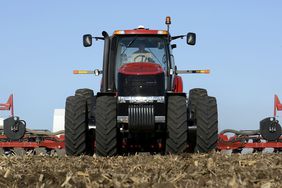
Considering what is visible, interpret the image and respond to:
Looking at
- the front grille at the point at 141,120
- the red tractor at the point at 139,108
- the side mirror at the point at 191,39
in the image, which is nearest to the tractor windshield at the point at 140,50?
the red tractor at the point at 139,108

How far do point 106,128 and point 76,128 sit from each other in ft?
2.00

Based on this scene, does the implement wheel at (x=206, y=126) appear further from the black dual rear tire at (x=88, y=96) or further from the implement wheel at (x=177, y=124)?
the black dual rear tire at (x=88, y=96)

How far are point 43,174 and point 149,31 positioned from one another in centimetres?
558

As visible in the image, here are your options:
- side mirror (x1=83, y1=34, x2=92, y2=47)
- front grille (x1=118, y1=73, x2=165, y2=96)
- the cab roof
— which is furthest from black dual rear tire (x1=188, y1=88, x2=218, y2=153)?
side mirror (x1=83, y1=34, x2=92, y2=47)

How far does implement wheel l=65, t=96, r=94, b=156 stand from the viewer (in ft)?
30.3

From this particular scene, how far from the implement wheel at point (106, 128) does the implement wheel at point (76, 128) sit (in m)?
0.39

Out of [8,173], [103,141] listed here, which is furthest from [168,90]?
[8,173]

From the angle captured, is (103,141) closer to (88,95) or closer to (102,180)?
(88,95)

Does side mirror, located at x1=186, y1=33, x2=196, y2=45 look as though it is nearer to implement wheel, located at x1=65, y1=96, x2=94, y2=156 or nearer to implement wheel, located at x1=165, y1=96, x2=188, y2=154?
implement wheel, located at x1=165, y1=96, x2=188, y2=154

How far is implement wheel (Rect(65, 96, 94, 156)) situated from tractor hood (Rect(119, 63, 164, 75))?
3.11 feet

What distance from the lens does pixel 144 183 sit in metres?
4.29

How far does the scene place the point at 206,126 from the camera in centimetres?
913

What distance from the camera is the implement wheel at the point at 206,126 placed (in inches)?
360

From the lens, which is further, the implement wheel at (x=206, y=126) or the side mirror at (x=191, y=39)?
the side mirror at (x=191, y=39)
